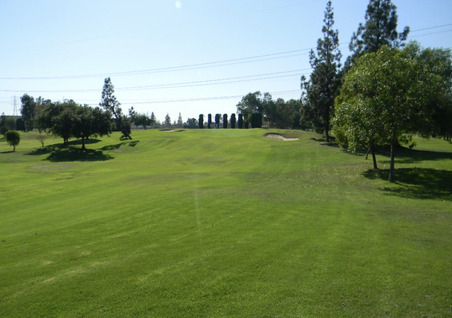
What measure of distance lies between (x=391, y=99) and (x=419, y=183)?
683 centimetres

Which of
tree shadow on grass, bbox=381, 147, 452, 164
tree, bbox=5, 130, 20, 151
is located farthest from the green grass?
tree, bbox=5, 130, 20, 151

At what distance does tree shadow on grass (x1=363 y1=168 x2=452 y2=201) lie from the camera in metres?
19.5

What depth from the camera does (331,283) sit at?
23.0 ft

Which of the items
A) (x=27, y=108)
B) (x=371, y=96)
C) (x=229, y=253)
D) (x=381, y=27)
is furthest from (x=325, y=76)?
(x=27, y=108)

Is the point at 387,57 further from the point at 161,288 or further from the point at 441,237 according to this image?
the point at 161,288

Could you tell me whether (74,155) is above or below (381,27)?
below

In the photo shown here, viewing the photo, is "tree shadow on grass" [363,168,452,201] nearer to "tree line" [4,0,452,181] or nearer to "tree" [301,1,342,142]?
"tree line" [4,0,452,181]

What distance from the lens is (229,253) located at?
895 cm

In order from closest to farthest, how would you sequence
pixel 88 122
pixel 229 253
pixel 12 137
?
pixel 229 253 → pixel 88 122 → pixel 12 137

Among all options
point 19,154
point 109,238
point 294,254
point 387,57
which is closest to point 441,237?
point 294,254

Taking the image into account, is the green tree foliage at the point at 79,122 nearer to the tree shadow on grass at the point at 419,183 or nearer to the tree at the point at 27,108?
the tree shadow on grass at the point at 419,183

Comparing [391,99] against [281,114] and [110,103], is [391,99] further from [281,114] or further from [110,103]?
[281,114]

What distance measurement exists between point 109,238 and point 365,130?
20.5 metres

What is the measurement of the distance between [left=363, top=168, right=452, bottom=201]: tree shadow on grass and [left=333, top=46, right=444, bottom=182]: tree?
1.74 meters
